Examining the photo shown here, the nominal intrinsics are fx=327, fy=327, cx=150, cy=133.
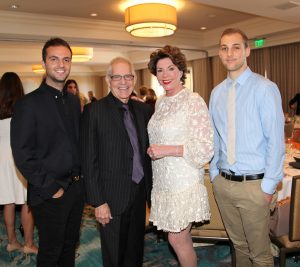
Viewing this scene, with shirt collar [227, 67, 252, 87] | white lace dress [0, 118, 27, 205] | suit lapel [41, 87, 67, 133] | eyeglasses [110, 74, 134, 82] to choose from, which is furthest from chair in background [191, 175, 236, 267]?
white lace dress [0, 118, 27, 205]

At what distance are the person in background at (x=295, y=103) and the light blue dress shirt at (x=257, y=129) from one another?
7177mm

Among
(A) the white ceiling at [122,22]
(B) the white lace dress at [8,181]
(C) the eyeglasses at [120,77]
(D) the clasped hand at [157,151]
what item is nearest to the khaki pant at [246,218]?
(D) the clasped hand at [157,151]

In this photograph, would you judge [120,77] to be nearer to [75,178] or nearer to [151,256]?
[75,178]

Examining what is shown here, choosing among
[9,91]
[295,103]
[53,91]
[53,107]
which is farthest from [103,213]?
[295,103]

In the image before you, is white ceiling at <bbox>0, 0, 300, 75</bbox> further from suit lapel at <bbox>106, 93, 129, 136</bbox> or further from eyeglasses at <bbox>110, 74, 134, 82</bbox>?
suit lapel at <bbox>106, 93, 129, 136</bbox>

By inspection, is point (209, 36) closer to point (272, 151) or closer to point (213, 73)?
point (213, 73)

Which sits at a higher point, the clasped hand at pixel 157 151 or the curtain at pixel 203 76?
the curtain at pixel 203 76

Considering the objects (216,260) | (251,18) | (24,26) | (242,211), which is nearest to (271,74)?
(251,18)

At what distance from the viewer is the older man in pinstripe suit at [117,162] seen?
1.90 metres

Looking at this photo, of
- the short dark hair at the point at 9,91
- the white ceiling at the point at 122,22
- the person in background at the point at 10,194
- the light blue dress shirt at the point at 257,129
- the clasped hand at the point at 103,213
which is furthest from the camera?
the white ceiling at the point at 122,22

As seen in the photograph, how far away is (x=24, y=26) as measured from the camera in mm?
6984

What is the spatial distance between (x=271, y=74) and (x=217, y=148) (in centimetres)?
826

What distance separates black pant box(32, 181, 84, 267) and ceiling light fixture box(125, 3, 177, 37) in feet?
14.3

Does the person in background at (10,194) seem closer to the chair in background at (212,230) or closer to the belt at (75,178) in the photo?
the belt at (75,178)
